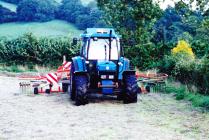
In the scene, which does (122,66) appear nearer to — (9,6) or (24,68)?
(24,68)

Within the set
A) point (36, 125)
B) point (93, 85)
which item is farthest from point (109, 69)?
point (36, 125)

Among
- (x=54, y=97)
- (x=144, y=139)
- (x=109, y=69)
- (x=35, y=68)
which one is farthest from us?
(x=35, y=68)

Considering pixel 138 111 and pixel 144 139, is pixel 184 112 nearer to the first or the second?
pixel 138 111

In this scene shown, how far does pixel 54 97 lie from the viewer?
16672 mm

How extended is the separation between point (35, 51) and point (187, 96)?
17752mm

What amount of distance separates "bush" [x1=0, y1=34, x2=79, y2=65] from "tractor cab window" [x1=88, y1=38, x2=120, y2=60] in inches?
620

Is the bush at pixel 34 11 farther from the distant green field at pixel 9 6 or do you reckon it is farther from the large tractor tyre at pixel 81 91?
the large tractor tyre at pixel 81 91

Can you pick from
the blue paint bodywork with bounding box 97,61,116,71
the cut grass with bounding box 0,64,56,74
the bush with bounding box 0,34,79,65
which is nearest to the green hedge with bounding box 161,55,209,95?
the blue paint bodywork with bounding box 97,61,116,71

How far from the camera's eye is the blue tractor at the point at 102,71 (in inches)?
585

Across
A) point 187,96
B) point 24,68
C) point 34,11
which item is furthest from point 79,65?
point 34,11

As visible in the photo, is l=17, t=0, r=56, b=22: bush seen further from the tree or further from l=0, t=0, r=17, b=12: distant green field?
the tree

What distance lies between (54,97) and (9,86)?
5431 mm

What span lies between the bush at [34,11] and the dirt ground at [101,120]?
1822 inches

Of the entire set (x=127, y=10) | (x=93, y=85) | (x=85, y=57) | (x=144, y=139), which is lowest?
(x=144, y=139)
